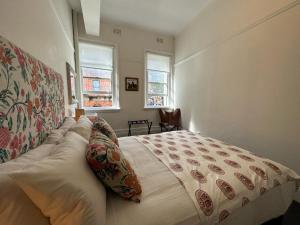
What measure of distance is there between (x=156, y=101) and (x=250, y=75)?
256 cm

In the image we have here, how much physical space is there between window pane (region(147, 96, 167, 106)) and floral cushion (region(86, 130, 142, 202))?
3437 mm

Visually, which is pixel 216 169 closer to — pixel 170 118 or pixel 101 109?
pixel 170 118

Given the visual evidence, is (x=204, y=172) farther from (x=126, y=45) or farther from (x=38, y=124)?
(x=126, y=45)

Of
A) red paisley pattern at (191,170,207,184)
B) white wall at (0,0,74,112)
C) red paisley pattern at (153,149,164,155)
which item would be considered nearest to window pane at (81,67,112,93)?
white wall at (0,0,74,112)

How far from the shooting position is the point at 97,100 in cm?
373

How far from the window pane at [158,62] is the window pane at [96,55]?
3.59 feet

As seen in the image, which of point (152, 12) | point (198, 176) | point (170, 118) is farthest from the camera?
point (170, 118)

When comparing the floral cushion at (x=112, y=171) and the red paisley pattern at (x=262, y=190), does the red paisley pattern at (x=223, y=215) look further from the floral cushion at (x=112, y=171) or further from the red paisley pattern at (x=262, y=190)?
the floral cushion at (x=112, y=171)

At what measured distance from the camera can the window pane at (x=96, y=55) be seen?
3.47 meters

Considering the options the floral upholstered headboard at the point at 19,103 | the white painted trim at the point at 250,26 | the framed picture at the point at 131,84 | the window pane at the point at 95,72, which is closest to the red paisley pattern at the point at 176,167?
the floral upholstered headboard at the point at 19,103

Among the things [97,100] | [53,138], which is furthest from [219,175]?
[97,100]

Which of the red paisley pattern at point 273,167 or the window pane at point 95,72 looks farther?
the window pane at point 95,72

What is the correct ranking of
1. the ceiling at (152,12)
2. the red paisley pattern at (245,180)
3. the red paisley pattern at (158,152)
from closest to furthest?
the red paisley pattern at (245,180), the red paisley pattern at (158,152), the ceiling at (152,12)

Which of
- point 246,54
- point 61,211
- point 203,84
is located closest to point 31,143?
point 61,211
